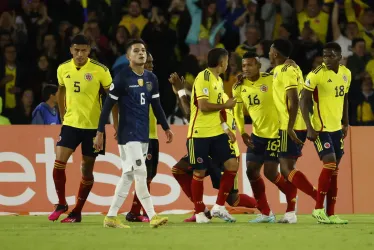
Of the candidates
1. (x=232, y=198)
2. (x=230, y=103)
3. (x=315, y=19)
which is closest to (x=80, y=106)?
(x=230, y=103)

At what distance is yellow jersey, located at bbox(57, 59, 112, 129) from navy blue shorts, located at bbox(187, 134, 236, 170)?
4.66 ft

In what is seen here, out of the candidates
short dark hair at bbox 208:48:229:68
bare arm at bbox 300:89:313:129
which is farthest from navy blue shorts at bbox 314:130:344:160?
short dark hair at bbox 208:48:229:68

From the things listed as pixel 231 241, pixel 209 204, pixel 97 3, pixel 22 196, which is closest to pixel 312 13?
pixel 97 3

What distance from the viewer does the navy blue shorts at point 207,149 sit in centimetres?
1448

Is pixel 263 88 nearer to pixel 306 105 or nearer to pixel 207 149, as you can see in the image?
pixel 306 105

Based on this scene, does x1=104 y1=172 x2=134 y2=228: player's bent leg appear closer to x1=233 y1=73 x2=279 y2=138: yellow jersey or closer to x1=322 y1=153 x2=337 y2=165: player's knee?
x1=233 y1=73 x2=279 y2=138: yellow jersey

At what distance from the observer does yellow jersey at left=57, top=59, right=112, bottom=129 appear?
14.8m

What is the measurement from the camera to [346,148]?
17.9m

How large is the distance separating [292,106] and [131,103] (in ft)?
7.45

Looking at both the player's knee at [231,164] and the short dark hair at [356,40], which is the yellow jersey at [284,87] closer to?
the player's knee at [231,164]

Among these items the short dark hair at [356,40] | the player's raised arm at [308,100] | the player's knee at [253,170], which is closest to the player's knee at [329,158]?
the player's raised arm at [308,100]

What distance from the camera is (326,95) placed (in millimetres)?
14352

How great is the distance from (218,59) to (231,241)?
375 centimetres

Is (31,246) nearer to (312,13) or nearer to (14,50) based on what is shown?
(14,50)
